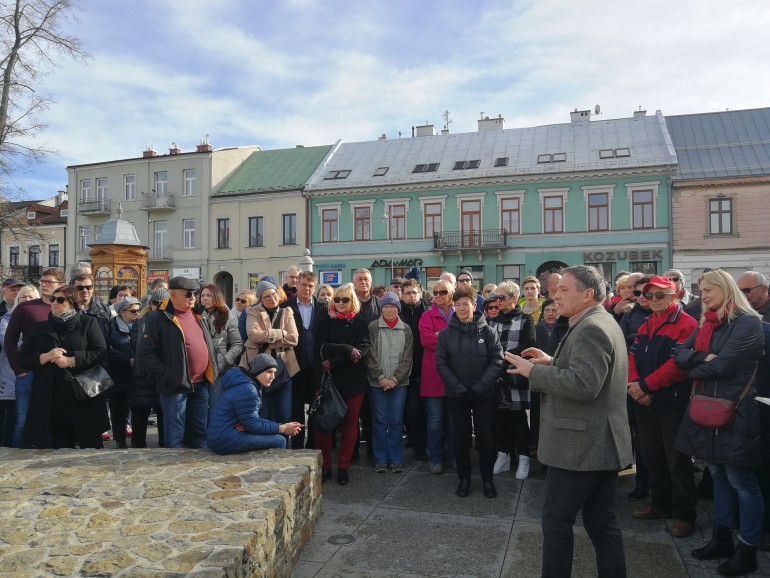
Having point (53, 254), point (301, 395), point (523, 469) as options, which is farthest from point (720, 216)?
point (53, 254)

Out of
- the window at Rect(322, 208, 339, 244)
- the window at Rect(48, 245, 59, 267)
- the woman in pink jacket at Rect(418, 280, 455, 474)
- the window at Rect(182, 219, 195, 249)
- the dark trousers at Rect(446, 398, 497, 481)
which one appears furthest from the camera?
the window at Rect(48, 245, 59, 267)

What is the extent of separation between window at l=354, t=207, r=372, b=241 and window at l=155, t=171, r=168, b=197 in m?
12.1

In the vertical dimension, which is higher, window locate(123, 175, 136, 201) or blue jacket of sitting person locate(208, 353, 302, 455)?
window locate(123, 175, 136, 201)

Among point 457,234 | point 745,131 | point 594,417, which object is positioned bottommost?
point 594,417

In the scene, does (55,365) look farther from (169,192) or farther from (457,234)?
(169,192)

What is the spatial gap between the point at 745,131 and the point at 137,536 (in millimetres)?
32246

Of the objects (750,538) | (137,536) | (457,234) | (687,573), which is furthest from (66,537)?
(457,234)

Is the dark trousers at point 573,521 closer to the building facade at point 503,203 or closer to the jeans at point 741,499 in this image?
the jeans at point 741,499

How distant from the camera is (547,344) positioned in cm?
615

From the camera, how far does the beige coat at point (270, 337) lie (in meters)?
6.11

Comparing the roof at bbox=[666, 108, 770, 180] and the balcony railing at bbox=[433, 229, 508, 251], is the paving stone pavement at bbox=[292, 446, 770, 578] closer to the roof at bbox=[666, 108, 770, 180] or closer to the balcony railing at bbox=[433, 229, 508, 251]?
the balcony railing at bbox=[433, 229, 508, 251]

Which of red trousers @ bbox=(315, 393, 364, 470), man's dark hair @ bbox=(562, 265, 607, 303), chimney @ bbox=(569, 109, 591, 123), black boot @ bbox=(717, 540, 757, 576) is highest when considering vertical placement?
chimney @ bbox=(569, 109, 591, 123)

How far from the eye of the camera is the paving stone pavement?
420 cm

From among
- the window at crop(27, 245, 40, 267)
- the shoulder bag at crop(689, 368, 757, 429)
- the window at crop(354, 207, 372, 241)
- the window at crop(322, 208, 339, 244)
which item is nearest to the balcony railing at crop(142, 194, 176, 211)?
the window at crop(322, 208, 339, 244)
